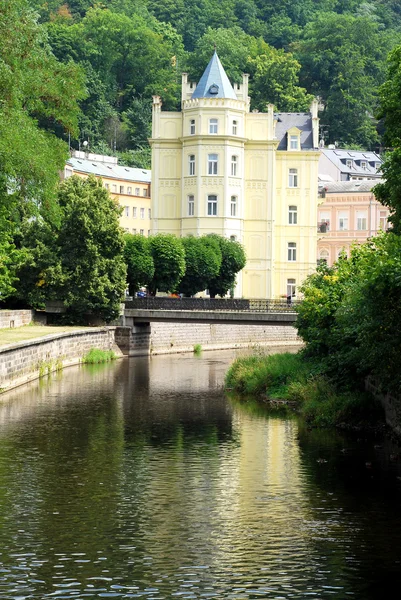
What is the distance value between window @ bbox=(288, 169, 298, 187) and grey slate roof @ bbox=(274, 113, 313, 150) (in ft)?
6.67

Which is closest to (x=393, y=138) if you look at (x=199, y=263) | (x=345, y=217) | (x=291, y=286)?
(x=199, y=263)

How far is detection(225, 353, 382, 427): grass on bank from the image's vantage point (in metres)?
41.8

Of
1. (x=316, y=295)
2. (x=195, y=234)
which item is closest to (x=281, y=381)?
(x=316, y=295)

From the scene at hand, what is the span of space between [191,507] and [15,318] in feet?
136

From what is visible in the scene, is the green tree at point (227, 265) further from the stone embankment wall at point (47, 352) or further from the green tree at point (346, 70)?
the green tree at point (346, 70)

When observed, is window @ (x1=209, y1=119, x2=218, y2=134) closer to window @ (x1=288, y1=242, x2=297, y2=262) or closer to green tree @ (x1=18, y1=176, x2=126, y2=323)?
window @ (x1=288, y1=242, x2=297, y2=262)

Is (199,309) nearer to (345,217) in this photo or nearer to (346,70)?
(345,217)

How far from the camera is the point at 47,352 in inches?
2387

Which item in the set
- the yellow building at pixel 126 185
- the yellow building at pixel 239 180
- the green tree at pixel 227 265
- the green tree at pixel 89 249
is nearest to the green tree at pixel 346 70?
the yellow building at pixel 126 185

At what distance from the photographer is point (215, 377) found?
202 feet

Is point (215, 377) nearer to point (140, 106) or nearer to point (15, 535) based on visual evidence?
point (15, 535)

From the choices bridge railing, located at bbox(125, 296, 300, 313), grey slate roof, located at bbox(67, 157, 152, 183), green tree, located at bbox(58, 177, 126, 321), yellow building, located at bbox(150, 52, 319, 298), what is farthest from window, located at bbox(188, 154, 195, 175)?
green tree, located at bbox(58, 177, 126, 321)

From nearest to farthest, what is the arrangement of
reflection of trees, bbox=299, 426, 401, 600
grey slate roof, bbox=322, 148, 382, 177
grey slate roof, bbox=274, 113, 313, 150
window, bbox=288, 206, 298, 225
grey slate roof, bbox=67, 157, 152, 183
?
reflection of trees, bbox=299, 426, 401, 600, window, bbox=288, 206, 298, 225, grey slate roof, bbox=274, 113, 313, 150, grey slate roof, bbox=67, 157, 152, 183, grey slate roof, bbox=322, 148, 382, 177

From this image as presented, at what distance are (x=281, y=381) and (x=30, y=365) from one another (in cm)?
1155
